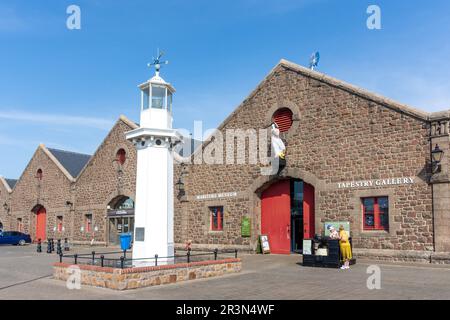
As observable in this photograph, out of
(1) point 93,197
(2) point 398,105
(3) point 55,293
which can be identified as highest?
(2) point 398,105

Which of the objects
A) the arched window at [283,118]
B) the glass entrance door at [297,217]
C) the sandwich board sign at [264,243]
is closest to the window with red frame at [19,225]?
the sandwich board sign at [264,243]

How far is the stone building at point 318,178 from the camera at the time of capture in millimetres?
16125

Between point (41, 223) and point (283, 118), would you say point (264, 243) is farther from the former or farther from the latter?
point (41, 223)

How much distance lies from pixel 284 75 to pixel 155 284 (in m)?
12.4

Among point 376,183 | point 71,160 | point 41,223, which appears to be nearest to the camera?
point 376,183

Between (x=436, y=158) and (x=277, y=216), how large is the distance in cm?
777

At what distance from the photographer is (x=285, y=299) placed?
961 centimetres

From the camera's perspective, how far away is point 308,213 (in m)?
19.7

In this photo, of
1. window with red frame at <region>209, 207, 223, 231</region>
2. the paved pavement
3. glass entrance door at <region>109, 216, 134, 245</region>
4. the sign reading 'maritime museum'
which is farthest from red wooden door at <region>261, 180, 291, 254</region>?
glass entrance door at <region>109, 216, 134, 245</region>

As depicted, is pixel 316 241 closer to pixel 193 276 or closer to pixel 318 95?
pixel 193 276

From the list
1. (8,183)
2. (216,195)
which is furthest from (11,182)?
(216,195)

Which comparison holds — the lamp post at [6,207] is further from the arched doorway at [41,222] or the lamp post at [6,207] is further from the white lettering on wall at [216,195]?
the white lettering on wall at [216,195]

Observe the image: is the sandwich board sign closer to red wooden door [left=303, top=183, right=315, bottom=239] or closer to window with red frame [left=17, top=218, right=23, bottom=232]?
red wooden door [left=303, top=183, right=315, bottom=239]
